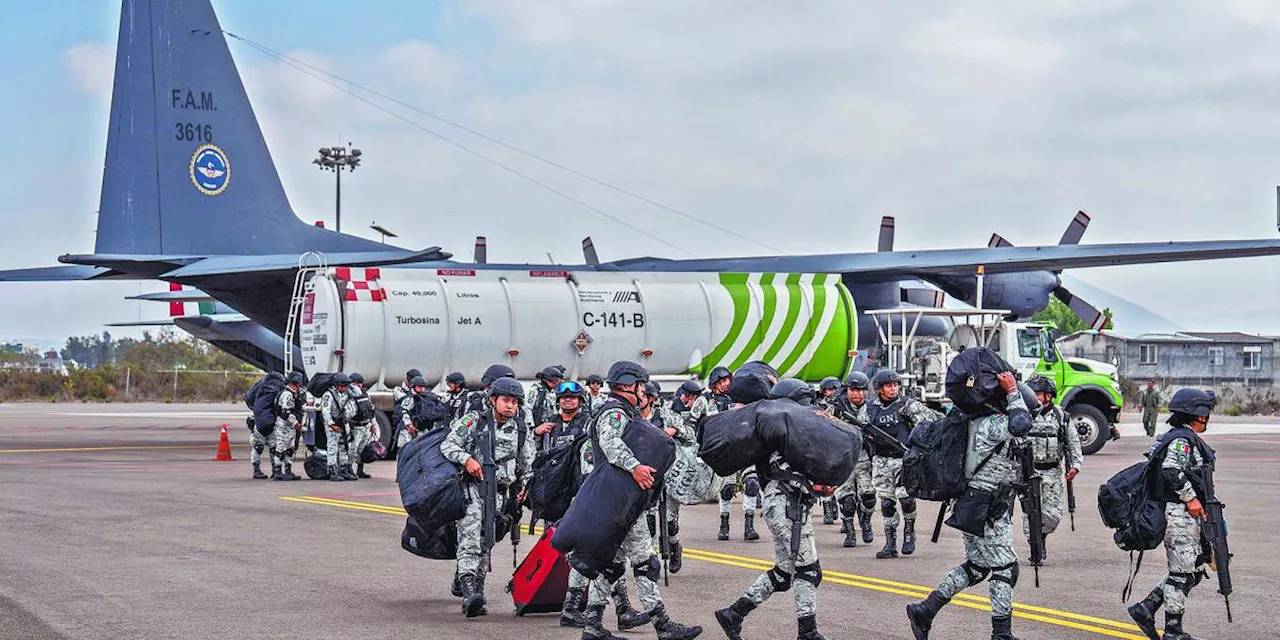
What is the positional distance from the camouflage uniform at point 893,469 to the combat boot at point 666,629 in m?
4.41

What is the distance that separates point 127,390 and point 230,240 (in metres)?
40.2

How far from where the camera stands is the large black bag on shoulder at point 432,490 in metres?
9.40

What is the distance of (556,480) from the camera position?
9.20 m

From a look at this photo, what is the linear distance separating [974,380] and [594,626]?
264 cm

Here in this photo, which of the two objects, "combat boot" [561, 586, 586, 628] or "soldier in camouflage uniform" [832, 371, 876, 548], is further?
"soldier in camouflage uniform" [832, 371, 876, 548]

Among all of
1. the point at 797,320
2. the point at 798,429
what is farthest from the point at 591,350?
the point at 798,429

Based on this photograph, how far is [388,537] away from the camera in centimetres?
1348

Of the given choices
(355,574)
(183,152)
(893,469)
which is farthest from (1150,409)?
(355,574)

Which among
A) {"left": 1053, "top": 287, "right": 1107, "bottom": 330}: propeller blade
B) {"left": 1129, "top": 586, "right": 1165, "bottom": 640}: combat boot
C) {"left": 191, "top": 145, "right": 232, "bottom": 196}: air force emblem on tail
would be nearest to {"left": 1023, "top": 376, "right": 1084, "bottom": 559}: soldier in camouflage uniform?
{"left": 1129, "top": 586, "right": 1165, "bottom": 640}: combat boot

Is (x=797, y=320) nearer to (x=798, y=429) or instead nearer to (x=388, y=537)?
(x=388, y=537)

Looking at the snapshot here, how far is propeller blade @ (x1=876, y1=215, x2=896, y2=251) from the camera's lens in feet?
113

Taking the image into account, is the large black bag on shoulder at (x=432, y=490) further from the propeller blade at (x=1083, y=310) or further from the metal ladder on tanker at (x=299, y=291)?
the propeller blade at (x=1083, y=310)

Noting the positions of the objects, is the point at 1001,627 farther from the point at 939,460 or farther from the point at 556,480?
the point at 556,480

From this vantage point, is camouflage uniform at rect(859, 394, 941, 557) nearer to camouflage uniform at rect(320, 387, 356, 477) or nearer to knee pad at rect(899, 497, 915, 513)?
knee pad at rect(899, 497, 915, 513)
